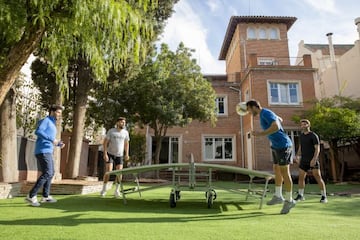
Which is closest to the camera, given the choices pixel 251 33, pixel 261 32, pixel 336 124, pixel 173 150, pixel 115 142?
pixel 115 142

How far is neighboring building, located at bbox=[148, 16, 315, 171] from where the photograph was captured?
18.2 m

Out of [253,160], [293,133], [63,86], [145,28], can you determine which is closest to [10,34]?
[63,86]

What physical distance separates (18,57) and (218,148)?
706 inches

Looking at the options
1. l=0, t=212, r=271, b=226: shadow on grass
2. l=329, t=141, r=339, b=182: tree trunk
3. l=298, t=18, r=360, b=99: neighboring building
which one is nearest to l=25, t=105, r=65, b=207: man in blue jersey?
l=0, t=212, r=271, b=226: shadow on grass

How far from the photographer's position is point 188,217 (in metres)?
3.70

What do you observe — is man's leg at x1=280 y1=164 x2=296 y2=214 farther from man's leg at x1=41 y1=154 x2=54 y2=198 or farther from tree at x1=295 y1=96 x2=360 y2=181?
tree at x1=295 y1=96 x2=360 y2=181

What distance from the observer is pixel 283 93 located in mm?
18594

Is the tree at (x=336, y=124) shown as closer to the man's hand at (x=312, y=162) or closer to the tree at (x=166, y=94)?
the tree at (x=166, y=94)

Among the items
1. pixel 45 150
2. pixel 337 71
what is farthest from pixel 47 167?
pixel 337 71

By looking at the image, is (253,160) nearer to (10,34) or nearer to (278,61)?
(278,61)

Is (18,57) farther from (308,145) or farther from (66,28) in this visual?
(308,145)

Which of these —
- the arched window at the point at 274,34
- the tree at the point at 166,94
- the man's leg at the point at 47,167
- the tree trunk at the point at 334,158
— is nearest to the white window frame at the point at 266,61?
the arched window at the point at 274,34

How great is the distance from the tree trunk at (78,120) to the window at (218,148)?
39.9 ft

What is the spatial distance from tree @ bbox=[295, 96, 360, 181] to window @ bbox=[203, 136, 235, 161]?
23.1 ft
